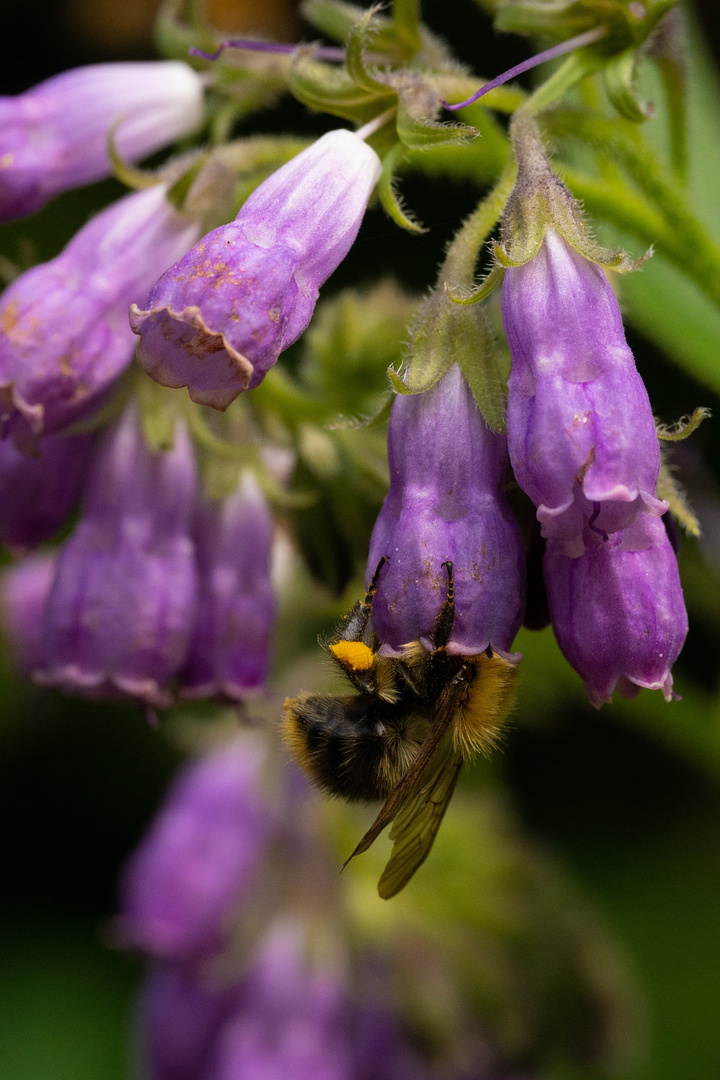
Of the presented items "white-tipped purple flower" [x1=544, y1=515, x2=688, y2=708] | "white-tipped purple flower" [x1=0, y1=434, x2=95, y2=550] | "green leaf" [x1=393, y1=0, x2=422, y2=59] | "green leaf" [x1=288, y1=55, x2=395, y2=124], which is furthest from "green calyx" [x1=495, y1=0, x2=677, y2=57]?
"white-tipped purple flower" [x1=0, y1=434, x2=95, y2=550]

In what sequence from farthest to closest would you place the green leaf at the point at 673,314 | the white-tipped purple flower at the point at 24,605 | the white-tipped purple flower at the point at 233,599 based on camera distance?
1. the white-tipped purple flower at the point at 24,605
2. the green leaf at the point at 673,314
3. the white-tipped purple flower at the point at 233,599

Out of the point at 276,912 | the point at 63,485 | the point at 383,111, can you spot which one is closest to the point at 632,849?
the point at 276,912

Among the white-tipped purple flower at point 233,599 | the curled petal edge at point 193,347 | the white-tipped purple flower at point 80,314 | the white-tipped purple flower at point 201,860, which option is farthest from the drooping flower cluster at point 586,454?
the white-tipped purple flower at point 201,860

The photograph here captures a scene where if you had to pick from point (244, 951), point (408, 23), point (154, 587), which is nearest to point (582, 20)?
point (408, 23)

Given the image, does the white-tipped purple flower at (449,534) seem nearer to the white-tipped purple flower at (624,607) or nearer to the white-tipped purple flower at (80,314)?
the white-tipped purple flower at (624,607)

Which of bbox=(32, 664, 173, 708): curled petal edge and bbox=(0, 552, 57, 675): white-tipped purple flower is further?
bbox=(0, 552, 57, 675): white-tipped purple flower

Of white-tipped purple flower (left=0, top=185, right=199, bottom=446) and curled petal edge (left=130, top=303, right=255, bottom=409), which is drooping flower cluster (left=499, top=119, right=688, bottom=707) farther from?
white-tipped purple flower (left=0, top=185, right=199, bottom=446)

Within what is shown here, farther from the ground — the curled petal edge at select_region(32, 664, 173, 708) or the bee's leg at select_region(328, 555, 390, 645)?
the bee's leg at select_region(328, 555, 390, 645)

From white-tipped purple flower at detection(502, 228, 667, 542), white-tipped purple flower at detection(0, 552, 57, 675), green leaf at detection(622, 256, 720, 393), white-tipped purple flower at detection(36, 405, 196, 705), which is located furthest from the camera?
white-tipped purple flower at detection(0, 552, 57, 675)
